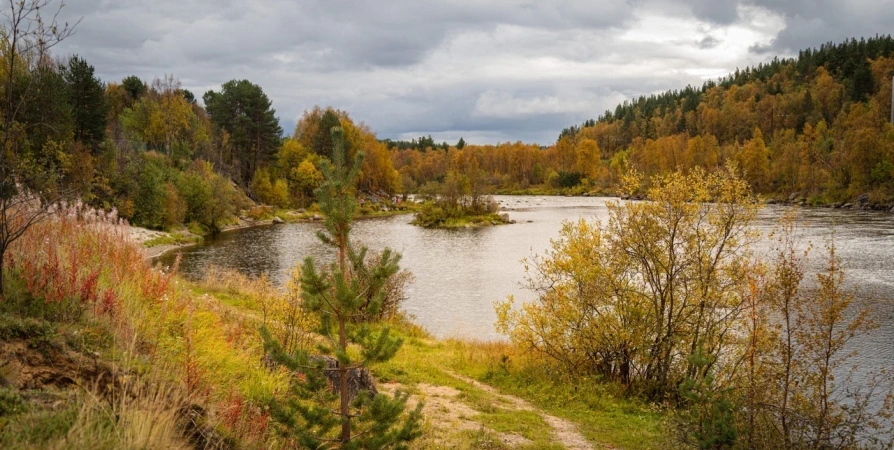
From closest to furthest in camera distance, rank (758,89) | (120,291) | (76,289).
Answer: (76,289) < (120,291) < (758,89)

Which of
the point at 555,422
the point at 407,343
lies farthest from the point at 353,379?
the point at 407,343

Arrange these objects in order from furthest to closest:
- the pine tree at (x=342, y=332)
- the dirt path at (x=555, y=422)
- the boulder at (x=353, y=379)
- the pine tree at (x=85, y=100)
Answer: the pine tree at (x=85, y=100)
the dirt path at (x=555, y=422)
the boulder at (x=353, y=379)
the pine tree at (x=342, y=332)

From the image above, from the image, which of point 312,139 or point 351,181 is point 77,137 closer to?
point 312,139

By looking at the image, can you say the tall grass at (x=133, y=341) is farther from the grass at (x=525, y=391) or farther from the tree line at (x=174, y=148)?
the tree line at (x=174, y=148)

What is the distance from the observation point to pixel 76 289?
6918 mm

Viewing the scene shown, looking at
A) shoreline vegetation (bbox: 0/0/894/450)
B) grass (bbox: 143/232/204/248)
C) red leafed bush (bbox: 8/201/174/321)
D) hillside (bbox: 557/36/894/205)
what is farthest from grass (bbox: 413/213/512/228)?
red leafed bush (bbox: 8/201/174/321)

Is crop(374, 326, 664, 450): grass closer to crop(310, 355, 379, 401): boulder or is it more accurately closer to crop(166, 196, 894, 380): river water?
crop(310, 355, 379, 401): boulder

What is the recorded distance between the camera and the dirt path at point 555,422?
10984mm

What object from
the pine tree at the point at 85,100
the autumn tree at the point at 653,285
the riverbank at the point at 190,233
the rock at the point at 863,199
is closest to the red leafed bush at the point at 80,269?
the autumn tree at the point at 653,285

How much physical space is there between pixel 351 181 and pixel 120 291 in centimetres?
391

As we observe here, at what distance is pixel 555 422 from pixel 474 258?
1170 inches

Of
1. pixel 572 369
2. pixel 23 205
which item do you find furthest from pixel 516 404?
pixel 23 205

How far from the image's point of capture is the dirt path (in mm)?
10984

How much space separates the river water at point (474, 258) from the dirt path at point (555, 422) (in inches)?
221
